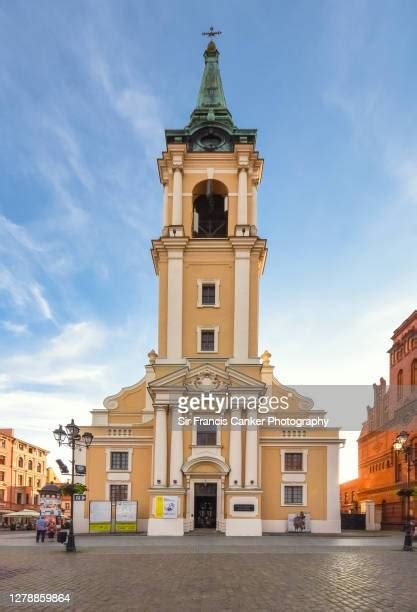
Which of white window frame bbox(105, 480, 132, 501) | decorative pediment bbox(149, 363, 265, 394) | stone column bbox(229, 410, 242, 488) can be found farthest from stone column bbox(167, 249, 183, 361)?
white window frame bbox(105, 480, 132, 501)

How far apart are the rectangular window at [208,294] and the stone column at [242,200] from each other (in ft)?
16.1

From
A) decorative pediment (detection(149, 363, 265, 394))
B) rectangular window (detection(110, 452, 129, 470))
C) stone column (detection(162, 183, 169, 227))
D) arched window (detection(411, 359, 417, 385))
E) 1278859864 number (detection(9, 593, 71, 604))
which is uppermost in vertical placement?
stone column (detection(162, 183, 169, 227))

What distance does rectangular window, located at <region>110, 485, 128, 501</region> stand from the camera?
1918 inches

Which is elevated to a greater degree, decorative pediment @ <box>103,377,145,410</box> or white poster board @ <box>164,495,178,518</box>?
decorative pediment @ <box>103,377,145,410</box>

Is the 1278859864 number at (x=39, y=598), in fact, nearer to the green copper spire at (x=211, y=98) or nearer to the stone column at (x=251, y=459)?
the stone column at (x=251, y=459)

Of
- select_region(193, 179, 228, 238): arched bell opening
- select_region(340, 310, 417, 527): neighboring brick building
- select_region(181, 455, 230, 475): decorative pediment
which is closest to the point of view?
select_region(181, 455, 230, 475): decorative pediment

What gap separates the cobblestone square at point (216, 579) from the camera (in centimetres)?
1377

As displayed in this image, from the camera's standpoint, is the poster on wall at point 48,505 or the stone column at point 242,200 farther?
the stone column at point 242,200

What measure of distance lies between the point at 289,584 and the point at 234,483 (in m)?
28.5

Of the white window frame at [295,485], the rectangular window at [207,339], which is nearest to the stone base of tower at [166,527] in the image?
the white window frame at [295,485]

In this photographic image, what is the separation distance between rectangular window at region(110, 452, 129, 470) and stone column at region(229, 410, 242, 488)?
26.7 feet

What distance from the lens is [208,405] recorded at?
46.5 metres

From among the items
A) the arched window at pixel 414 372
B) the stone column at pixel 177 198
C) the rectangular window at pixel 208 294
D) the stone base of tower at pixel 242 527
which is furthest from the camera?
the arched window at pixel 414 372

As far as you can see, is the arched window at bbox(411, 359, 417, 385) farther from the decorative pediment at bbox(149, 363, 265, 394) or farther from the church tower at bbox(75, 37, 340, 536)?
the decorative pediment at bbox(149, 363, 265, 394)
